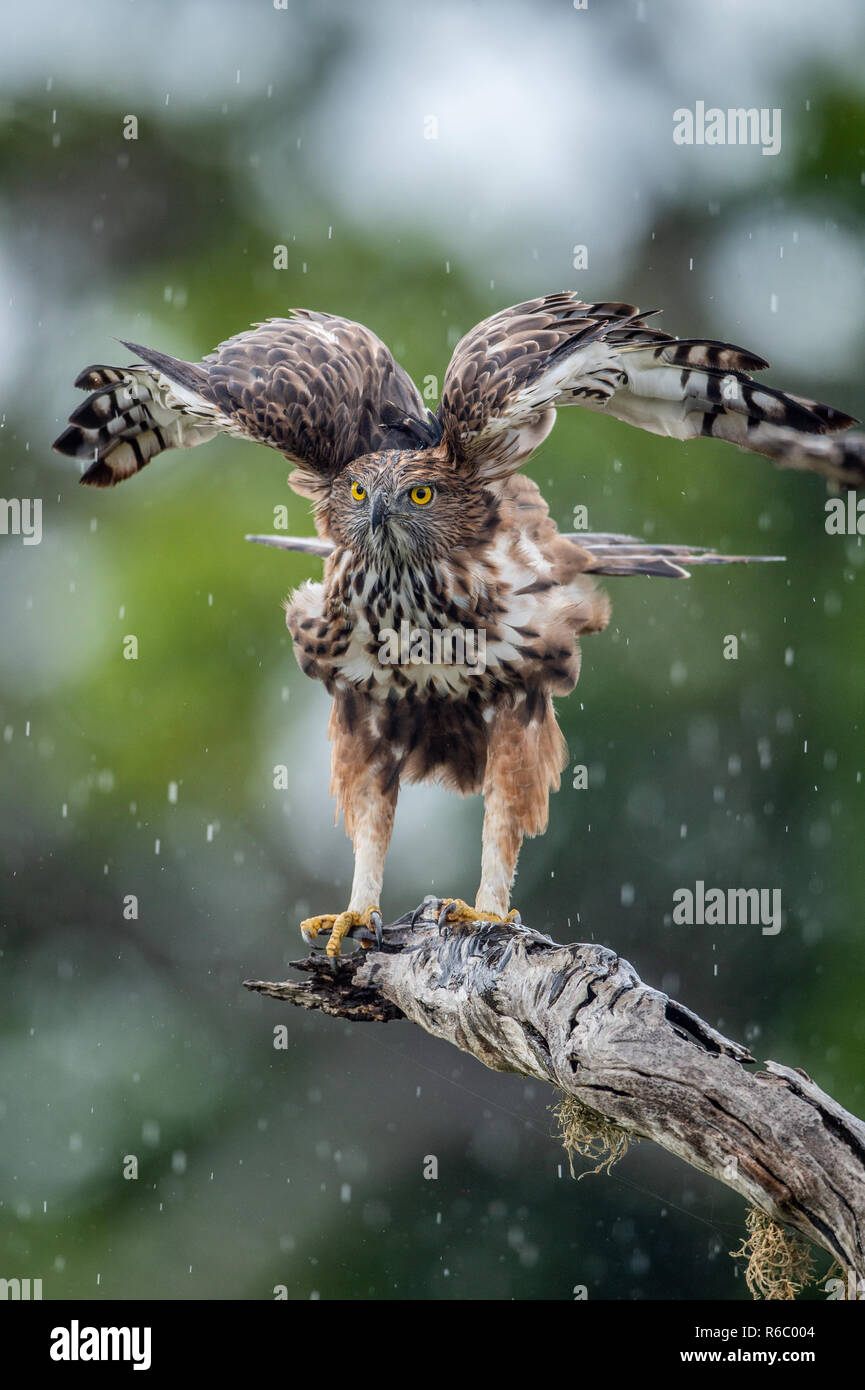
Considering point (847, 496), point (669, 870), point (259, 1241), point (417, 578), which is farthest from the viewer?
point (259, 1241)

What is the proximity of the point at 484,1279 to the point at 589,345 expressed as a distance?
6185 mm

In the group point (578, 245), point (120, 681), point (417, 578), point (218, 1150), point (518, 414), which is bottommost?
point (218, 1150)

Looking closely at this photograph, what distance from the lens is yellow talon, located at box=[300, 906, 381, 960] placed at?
357 cm

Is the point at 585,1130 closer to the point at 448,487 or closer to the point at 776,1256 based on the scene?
the point at 776,1256

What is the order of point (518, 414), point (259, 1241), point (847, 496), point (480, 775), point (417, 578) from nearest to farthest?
1. point (518, 414)
2. point (417, 578)
3. point (480, 775)
4. point (847, 496)
5. point (259, 1241)

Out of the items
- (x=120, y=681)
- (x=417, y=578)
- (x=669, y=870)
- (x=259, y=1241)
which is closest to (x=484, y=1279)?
(x=259, y=1241)

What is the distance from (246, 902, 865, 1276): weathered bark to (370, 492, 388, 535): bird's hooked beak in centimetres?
102

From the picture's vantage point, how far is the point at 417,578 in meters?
3.48

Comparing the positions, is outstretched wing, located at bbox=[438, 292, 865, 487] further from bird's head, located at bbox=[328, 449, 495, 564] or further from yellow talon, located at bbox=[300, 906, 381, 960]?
yellow talon, located at bbox=[300, 906, 381, 960]

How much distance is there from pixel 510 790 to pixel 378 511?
0.87 metres

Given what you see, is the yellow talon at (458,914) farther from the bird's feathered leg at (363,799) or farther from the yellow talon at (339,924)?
the bird's feathered leg at (363,799)

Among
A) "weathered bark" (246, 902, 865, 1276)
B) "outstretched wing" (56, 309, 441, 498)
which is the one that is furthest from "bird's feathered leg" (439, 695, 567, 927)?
"outstretched wing" (56, 309, 441, 498)

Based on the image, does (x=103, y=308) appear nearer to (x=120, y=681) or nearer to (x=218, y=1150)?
(x=120, y=681)

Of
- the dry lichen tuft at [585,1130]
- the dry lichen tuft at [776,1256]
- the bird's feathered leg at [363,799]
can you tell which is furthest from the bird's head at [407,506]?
the dry lichen tuft at [776,1256]
